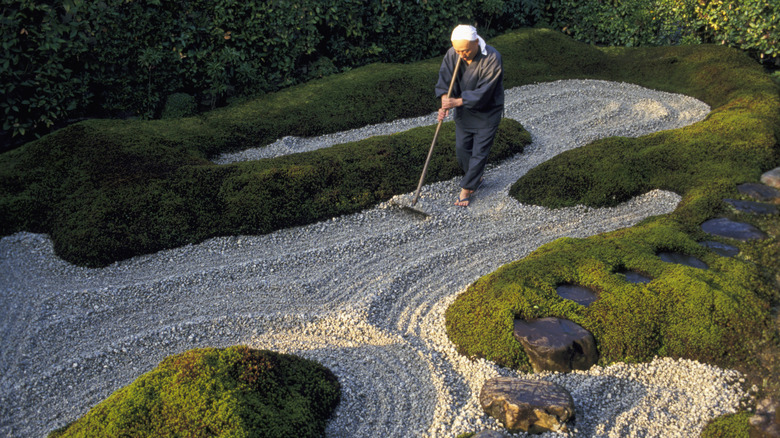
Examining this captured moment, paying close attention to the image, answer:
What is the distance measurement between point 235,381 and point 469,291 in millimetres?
2980

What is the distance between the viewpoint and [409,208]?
29.1 feet

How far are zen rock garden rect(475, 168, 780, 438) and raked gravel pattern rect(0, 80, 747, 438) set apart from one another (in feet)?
0.49

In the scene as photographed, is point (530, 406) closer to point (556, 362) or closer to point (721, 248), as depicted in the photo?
point (556, 362)

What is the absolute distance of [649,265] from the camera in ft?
21.8

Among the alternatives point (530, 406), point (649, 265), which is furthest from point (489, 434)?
point (649, 265)

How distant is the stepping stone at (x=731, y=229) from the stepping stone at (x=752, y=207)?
16.7 inches

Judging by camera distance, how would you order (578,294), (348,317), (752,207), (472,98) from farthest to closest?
(472,98)
(752,207)
(348,317)
(578,294)

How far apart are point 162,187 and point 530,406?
6.13 m

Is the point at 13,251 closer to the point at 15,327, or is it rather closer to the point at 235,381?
the point at 15,327

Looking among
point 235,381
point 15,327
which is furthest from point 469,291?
point 15,327

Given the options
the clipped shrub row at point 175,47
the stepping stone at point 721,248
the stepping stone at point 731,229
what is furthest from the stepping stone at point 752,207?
the clipped shrub row at point 175,47

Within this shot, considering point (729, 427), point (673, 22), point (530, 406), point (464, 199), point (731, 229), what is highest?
point (673, 22)

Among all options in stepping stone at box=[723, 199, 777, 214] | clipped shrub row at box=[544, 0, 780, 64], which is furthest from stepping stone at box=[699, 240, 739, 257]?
clipped shrub row at box=[544, 0, 780, 64]

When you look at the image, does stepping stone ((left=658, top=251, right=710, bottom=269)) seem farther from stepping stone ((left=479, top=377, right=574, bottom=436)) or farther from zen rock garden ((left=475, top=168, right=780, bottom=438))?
stepping stone ((left=479, top=377, right=574, bottom=436))
